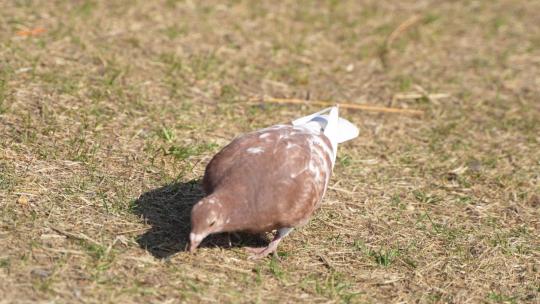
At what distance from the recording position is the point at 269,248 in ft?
15.7

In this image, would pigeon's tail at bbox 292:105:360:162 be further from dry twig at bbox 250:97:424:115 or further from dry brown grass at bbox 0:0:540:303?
dry twig at bbox 250:97:424:115

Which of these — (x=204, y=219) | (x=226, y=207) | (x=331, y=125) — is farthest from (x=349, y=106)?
(x=204, y=219)

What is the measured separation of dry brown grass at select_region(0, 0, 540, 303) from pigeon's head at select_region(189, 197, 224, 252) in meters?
0.26

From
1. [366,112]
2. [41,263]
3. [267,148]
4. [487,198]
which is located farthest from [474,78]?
[41,263]

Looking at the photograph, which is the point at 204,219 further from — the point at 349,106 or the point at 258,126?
the point at 349,106

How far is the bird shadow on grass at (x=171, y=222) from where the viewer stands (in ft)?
15.4

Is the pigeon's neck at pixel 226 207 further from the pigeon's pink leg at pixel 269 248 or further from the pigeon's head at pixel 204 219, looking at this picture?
the pigeon's pink leg at pixel 269 248

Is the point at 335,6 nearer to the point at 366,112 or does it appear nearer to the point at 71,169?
the point at 366,112

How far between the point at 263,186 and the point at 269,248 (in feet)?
1.62

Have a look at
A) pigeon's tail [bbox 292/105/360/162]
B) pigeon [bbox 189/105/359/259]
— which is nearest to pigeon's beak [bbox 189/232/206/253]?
pigeon [bbox 189/105/359/259]

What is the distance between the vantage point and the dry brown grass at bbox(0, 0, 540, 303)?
4559 mm

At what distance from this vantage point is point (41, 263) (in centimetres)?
435

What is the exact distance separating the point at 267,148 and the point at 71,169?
4.98 ft

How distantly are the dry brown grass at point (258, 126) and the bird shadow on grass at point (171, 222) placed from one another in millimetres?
15
